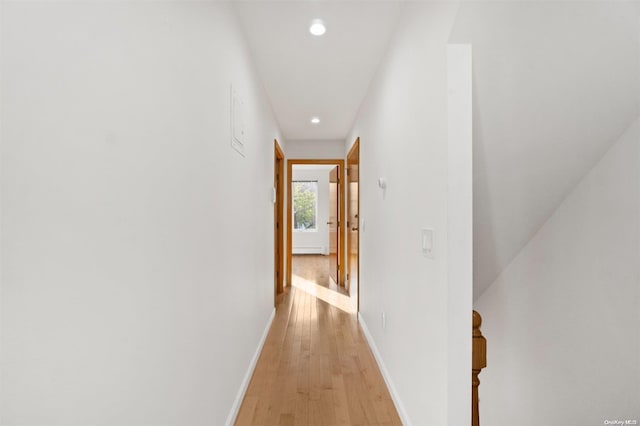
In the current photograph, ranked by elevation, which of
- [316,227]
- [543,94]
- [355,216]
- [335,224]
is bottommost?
[316,227]

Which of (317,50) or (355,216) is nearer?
(317,50)

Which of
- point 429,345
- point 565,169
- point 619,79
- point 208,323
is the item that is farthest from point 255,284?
point 619,79

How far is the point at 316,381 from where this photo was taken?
2.21 metres

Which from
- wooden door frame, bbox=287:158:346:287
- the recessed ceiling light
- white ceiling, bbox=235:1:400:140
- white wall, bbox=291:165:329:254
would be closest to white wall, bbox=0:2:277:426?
white ceiling, bbox=235:1:400:140

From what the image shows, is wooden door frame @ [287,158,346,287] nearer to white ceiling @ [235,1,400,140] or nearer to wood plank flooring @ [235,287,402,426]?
white ceiling @ [235,1,400,140]

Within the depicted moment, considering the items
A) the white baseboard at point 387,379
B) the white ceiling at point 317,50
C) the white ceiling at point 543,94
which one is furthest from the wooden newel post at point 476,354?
the white ceiling at point 317,50

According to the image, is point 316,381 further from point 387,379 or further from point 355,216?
point 355,216

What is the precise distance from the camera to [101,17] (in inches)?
26.6

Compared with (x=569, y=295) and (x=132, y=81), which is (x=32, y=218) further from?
(x=569, y=295)

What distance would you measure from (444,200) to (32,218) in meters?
1.21

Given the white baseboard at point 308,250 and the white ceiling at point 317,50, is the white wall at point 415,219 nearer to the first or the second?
the white ceiling at point 317,50

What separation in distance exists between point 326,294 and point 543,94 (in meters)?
3.71

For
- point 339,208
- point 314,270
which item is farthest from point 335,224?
point 314,270

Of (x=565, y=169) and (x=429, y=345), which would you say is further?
(x=565, y=169)
